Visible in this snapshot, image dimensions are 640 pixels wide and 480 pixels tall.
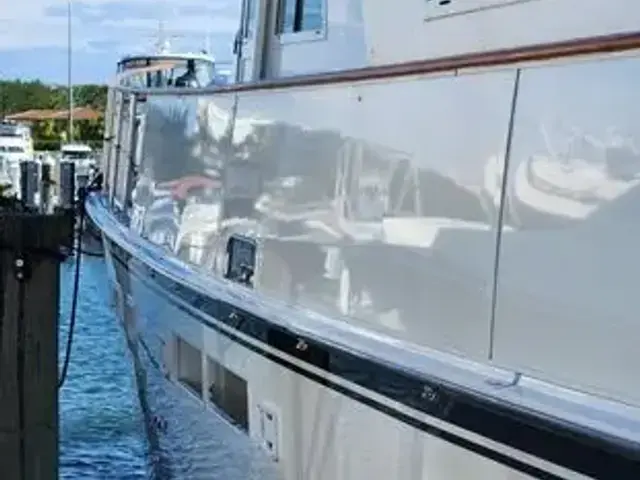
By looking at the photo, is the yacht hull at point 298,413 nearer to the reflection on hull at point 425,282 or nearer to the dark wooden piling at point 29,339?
the reflection on hull at point 425,282

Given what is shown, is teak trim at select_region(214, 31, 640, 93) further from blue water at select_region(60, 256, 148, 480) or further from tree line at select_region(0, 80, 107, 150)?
tree line at select_region(0, 80, 107, 150)

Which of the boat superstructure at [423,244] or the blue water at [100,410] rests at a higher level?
the boat superstructure at [423,244]

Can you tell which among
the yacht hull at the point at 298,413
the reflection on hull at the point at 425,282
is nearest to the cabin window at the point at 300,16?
the reflection on hull at the point at 425,282

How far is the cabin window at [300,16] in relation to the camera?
4824 millimetres

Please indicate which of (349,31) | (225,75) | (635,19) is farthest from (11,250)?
(635,19)

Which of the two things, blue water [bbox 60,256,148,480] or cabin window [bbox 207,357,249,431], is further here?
blue water [bbox 60,256,148,480]

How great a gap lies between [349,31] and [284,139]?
1.35 feet

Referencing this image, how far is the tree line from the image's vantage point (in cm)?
2673

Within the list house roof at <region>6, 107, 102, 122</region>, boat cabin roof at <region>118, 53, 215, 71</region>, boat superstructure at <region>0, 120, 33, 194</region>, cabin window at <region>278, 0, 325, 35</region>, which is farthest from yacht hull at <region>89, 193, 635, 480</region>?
boat superstructure at <region>0, 120, 33, 194</region>

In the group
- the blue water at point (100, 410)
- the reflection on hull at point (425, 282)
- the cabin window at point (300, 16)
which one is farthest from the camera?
the blue water at point (100, 410)

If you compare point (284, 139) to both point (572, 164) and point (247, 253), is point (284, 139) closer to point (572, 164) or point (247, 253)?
point (247, 253)

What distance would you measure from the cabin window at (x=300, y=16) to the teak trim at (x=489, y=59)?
1.93 feet

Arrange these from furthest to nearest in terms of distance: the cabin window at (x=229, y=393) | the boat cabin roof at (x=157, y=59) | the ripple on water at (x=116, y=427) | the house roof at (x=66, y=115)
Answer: the house roof at (x=66, y=115) → the boat cabin roof at (x=157, y=59) → the ripple on water at (x=116, y=427) → the cabin window at (x=229, y=393)

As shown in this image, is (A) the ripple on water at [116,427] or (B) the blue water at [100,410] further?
(B) the blue water at [100,410]
